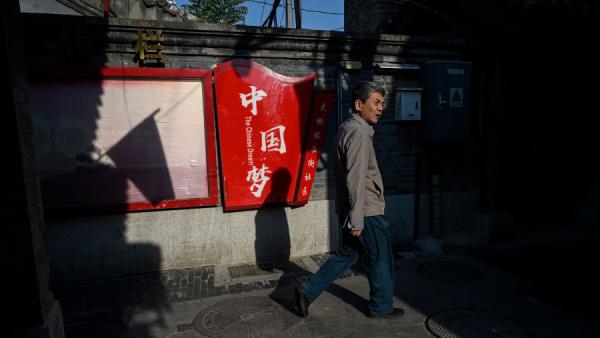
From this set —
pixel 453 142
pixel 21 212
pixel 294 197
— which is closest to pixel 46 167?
pixel 21 212

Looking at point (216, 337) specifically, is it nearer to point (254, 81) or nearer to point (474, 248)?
point (254, 81)

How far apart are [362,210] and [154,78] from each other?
124 inches

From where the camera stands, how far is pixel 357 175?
327 cm

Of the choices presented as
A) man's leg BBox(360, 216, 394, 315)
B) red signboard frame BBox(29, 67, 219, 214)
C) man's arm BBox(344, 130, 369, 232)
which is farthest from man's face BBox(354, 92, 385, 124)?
red signboard frame BBox(29, 67, 219, 214)

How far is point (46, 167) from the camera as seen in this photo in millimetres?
4473

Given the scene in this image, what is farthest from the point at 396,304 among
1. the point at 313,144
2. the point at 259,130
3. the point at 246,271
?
the point at 259,130

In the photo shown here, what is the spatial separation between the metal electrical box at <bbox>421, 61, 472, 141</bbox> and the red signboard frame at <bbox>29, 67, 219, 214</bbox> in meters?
3.19

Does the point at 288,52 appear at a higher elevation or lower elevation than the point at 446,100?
higher

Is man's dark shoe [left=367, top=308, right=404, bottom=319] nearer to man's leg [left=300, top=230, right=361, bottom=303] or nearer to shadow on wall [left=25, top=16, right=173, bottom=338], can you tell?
man's leg [left=300, top=230, right=361, bottom=303]

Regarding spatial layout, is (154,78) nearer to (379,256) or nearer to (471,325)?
(379,256)

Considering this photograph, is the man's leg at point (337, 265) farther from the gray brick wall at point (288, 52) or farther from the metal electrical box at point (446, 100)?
the metal electrical box at point (446, 100)

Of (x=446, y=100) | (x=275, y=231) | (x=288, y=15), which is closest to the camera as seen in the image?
(x=275, y=231)

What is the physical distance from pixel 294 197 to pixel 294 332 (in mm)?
2206

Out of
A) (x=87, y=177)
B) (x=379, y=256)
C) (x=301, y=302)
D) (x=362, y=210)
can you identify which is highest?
(x=87, y=177)
